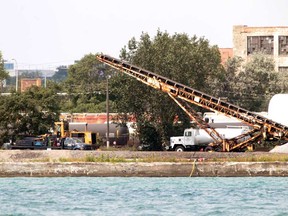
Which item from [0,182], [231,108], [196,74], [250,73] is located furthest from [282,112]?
[250,73]

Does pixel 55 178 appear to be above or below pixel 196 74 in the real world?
below

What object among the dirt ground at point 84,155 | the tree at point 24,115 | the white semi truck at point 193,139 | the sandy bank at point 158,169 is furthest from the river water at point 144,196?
the tree at point 24,115

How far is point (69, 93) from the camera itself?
591 ft

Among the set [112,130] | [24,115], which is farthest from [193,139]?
[112,130]

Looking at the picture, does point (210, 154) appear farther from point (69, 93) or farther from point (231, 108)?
point (69, 93)

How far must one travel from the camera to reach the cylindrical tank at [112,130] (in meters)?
111

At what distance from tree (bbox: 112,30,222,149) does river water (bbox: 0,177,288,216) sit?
3271cm

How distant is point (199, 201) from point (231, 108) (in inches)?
1290

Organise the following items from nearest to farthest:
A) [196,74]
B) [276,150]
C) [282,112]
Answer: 1. [276,150]
2. [282,112]
3. [196,74]

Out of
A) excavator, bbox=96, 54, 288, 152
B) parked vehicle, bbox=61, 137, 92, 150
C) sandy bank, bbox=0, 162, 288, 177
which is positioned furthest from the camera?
parked vehicle, bbox=61, 137, 92, 150

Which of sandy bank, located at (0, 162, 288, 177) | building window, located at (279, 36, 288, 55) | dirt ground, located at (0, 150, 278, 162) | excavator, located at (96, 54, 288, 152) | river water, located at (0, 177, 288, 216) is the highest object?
building window, located at (279, 36, 288, 55)

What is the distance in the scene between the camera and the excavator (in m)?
79.9

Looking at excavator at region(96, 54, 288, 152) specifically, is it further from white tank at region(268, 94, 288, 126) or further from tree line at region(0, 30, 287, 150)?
tree line at region(0, 30, 287, 150)

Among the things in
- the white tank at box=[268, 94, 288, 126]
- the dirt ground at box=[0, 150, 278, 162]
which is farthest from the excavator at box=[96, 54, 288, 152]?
the dirt ground at box=[0, 150, 278, 162]
